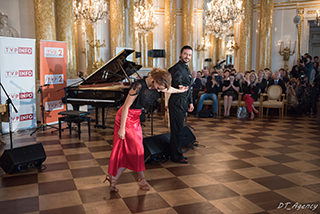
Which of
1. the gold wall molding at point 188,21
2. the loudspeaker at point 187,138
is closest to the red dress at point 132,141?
the loudspeaker at point 187,138

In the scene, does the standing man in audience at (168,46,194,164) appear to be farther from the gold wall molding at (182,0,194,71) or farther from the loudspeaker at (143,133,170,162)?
the gold wall molding at (182,0,194,71)

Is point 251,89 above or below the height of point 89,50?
below

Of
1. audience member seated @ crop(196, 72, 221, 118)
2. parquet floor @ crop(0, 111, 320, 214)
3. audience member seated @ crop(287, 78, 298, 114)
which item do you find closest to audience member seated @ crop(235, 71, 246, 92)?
audience member seated @ crop(196, 72, 221, 118)

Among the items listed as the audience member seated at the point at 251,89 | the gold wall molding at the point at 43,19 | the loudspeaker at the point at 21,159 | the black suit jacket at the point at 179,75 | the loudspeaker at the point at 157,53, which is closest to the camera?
the loudspeaker at the point at 21,159

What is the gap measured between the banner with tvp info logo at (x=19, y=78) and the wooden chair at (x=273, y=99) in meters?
6.33

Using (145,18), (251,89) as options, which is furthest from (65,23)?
(251,89)

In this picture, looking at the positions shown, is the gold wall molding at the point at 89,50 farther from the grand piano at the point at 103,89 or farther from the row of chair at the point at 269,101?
the row of chair at the point at 269,101

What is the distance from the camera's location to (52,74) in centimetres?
673

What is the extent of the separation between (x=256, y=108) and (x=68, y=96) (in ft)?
18.9

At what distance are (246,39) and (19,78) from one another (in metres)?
9.68

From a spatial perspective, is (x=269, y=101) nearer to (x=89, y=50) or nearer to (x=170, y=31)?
(x=170, y=31)

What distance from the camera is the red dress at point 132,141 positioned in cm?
286

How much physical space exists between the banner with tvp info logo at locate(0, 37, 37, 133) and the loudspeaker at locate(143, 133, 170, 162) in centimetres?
373

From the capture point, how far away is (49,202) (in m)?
2.86
